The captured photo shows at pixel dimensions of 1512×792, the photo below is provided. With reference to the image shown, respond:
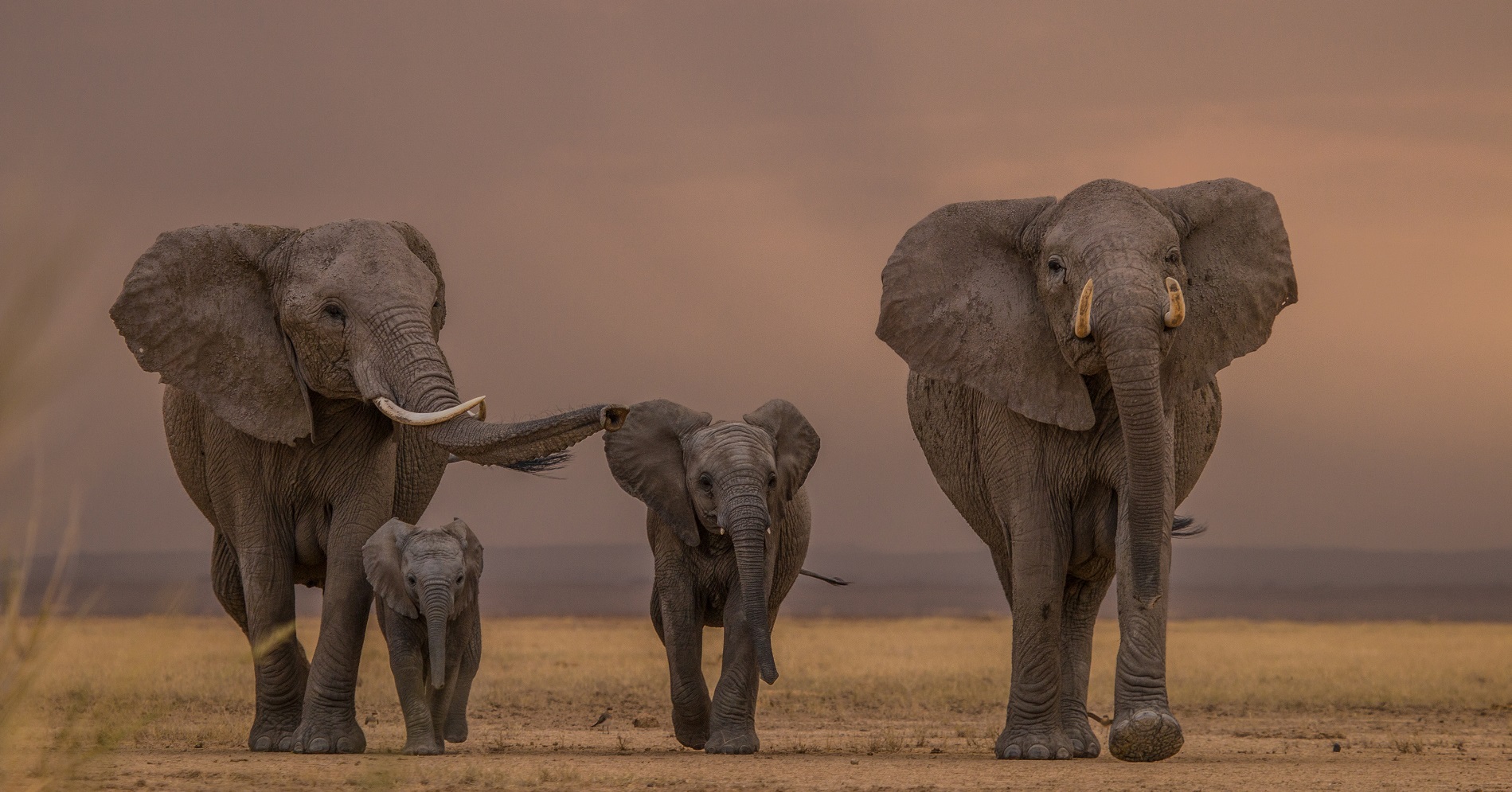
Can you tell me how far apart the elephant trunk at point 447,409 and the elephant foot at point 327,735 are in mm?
2193

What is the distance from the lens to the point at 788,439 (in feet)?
46.9

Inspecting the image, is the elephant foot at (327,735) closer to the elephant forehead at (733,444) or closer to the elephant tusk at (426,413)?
the elephant tusk at (426,413)

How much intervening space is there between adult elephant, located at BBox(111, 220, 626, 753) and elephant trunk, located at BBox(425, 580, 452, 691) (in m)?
0.56

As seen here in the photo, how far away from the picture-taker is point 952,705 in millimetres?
22297

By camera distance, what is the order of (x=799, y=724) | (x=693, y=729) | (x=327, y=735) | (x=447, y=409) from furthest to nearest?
1. (x=799, y=724)
2. (x=693, y=729)
3. (x=327, y=735)
4. (x=447, y=409)

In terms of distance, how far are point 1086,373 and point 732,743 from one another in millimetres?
3567

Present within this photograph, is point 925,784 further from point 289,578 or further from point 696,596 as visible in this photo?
point 289,578

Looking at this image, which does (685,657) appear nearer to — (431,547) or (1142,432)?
(431,547)

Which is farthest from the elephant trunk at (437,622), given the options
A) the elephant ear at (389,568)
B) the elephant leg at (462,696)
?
the elephant leg at (462,696)

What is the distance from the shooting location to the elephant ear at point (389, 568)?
13.3 m

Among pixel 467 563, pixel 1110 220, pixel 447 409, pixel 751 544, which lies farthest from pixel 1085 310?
pixel 467 563

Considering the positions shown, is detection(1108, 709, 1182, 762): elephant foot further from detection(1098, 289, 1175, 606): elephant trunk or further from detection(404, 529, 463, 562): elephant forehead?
detection(404, 529, 463, 562): elephant forehead

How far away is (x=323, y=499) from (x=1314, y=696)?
47.1 feet

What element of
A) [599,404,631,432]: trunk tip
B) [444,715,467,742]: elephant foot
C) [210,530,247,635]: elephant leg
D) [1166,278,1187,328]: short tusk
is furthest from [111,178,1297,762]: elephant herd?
[210,530,247,635]: elephant leg
